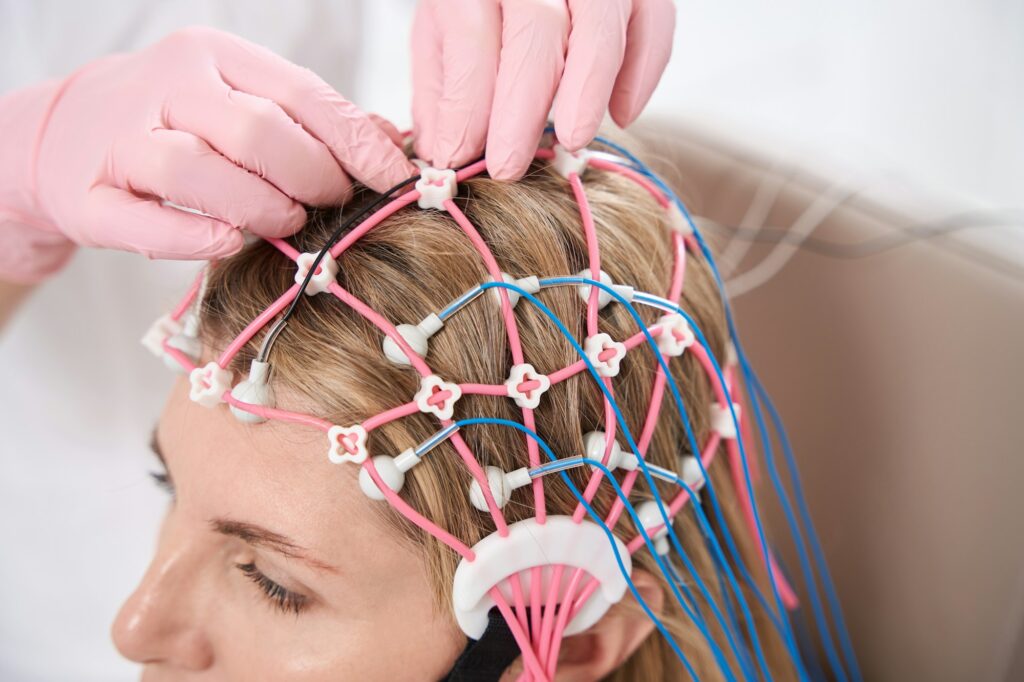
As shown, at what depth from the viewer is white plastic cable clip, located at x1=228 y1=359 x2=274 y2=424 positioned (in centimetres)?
67

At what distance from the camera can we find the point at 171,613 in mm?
743

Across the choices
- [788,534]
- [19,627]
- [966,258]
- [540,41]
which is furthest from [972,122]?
[19,627]

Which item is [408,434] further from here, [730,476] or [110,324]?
[110,324]

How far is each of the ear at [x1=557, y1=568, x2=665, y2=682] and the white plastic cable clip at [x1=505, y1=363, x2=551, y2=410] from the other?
9.6 inches

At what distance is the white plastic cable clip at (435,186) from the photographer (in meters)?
0.68

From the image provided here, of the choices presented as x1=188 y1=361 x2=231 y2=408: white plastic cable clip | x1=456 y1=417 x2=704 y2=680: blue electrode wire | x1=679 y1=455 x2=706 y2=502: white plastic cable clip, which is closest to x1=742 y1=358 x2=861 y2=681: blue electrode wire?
x1=679 y1=455 x2=706 y2=502: white plastic cable clip

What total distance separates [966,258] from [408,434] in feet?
2.12

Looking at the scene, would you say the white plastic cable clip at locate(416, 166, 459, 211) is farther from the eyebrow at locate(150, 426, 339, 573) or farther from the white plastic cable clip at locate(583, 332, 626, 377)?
the eyebrow at locate(150, 426, 339, 573)

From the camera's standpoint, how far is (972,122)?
117 centimetres

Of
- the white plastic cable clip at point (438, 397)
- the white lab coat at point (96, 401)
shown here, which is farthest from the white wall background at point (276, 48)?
the white plastic cable clip at point (438, 397)

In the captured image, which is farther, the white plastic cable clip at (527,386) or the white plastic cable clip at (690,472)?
the white plastic cable clip at (690,472)

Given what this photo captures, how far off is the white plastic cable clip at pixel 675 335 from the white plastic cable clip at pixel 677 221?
135 millimetres

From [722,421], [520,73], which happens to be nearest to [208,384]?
[520,73]

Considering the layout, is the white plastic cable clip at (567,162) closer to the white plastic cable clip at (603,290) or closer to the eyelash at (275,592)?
the white plastic cable clip at (603,290)
